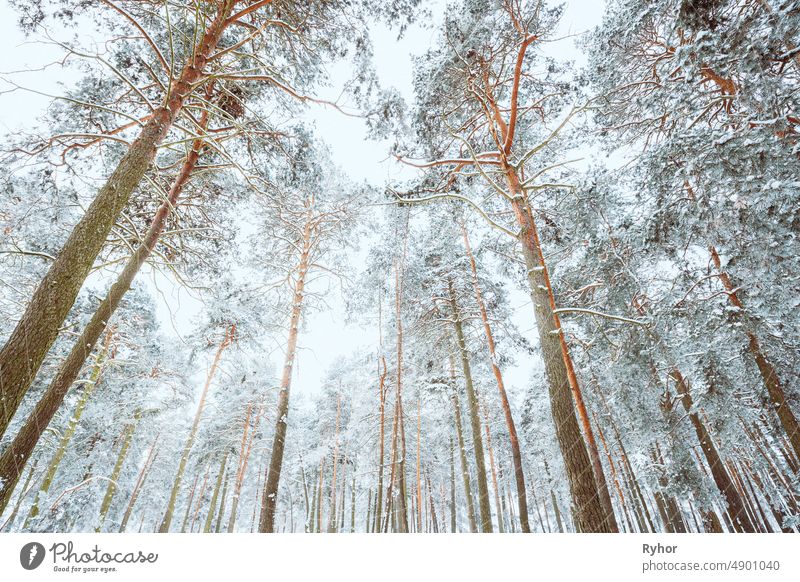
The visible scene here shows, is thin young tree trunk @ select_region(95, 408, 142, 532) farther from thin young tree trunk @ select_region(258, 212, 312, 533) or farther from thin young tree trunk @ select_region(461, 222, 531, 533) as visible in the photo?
thin young tree trunk @ select_region(461, 222, 531, 533)

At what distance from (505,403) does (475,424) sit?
38.7 inches

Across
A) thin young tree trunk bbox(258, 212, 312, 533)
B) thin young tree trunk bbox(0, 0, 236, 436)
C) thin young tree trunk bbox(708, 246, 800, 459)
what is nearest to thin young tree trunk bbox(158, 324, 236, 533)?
thin young tree trunk bbox(258, 212, 312, 533)

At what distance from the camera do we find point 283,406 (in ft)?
18.6

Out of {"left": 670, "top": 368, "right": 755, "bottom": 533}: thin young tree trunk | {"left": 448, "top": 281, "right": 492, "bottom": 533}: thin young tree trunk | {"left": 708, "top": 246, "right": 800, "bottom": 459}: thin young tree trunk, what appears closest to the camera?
{"left": 708, "top": 246, "right": 800, "bottom": 459}: thin young tree trunk

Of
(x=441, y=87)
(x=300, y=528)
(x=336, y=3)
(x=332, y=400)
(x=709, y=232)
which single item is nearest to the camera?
(x=709, y=232)

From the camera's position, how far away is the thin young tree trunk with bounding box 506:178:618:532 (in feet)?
8.62

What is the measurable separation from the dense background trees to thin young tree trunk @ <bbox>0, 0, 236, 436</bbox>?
2 cm

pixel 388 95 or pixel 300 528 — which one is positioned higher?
pixel 388 95

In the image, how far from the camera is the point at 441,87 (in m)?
4.50

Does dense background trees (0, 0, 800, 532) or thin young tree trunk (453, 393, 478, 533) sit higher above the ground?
dense background trees (0, 0, 800, 532)
